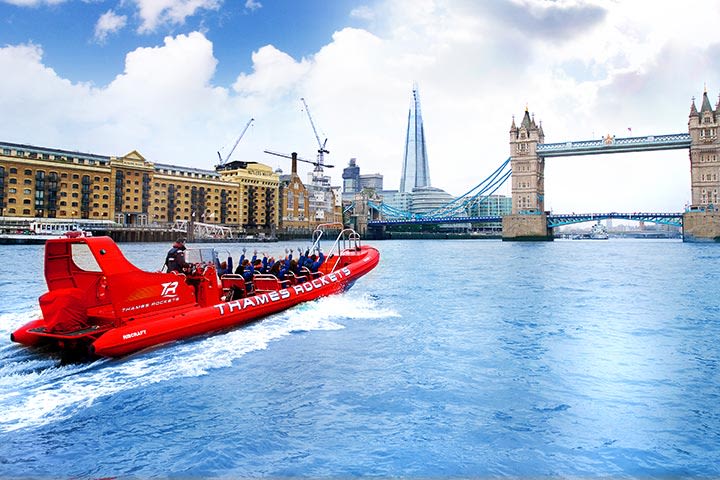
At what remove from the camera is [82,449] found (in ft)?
16.5

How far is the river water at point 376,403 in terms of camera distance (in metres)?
4.84

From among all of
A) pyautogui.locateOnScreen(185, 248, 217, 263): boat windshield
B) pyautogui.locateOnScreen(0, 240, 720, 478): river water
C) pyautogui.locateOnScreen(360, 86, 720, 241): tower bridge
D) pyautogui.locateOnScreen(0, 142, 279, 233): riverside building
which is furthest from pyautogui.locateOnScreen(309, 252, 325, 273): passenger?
pyautogui.locateOnScreen(360, 86, 720, 241): tower bridge

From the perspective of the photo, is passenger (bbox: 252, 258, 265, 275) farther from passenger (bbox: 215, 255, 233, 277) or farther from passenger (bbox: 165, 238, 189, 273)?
passenger (bbox: 165, 238, 189, 273)

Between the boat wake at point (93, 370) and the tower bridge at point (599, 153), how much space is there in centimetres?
8364

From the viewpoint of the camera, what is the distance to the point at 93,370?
7684 millimetres

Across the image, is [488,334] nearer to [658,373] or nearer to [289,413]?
[658,373]

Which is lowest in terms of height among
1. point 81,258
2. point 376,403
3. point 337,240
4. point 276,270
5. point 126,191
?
point 376,403

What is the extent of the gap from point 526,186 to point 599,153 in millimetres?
14495

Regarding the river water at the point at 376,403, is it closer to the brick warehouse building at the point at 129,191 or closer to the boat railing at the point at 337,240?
the boat railing at the point at 337,240

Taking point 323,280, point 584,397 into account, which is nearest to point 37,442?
point 584,397

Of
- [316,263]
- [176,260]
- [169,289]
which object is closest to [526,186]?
[316,263]

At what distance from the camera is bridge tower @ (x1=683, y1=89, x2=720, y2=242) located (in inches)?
3063

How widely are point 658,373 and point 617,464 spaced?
3.97 meters

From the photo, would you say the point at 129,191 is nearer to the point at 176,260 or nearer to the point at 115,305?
the point at 176,260
